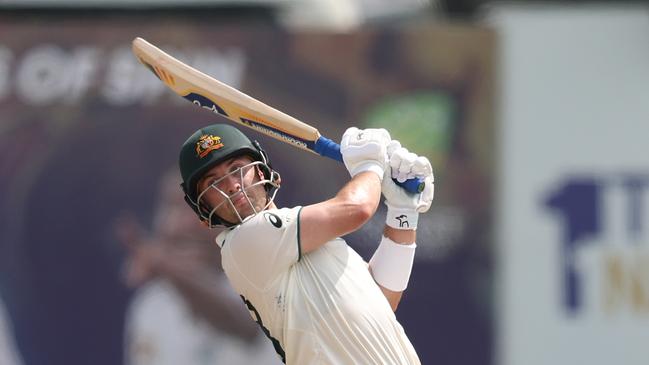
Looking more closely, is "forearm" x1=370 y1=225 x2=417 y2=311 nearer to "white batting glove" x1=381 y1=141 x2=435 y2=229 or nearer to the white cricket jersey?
"white batting glove" x1=381 y1=141 x2=435 y2=229

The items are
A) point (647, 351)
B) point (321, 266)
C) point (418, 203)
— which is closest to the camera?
point (321, 266)

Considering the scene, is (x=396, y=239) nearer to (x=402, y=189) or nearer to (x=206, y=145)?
(x=402, y=189)

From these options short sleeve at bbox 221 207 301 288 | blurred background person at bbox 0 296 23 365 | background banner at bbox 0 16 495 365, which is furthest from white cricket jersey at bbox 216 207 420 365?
blurred background person at bbox 0 296 23 365

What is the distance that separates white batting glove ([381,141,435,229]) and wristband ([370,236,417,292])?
0.22 feet

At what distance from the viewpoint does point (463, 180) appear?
7965mm

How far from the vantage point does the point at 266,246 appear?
352cm

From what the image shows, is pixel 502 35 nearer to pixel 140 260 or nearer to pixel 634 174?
pixel 634 174

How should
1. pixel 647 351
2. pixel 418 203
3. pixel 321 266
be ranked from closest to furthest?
pixel 321 266 < pixel 418 203 < pixel 647 351

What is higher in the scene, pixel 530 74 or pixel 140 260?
pixel 530 74

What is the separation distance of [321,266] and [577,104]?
4644 mm

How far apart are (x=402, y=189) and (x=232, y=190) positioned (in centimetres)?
51

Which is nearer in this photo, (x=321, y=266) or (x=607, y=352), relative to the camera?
(x=321, y=266)

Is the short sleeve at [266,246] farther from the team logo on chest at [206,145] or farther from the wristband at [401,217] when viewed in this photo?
the wristband at [401,217]

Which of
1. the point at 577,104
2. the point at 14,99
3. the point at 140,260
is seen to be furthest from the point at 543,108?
the point at 14,99
